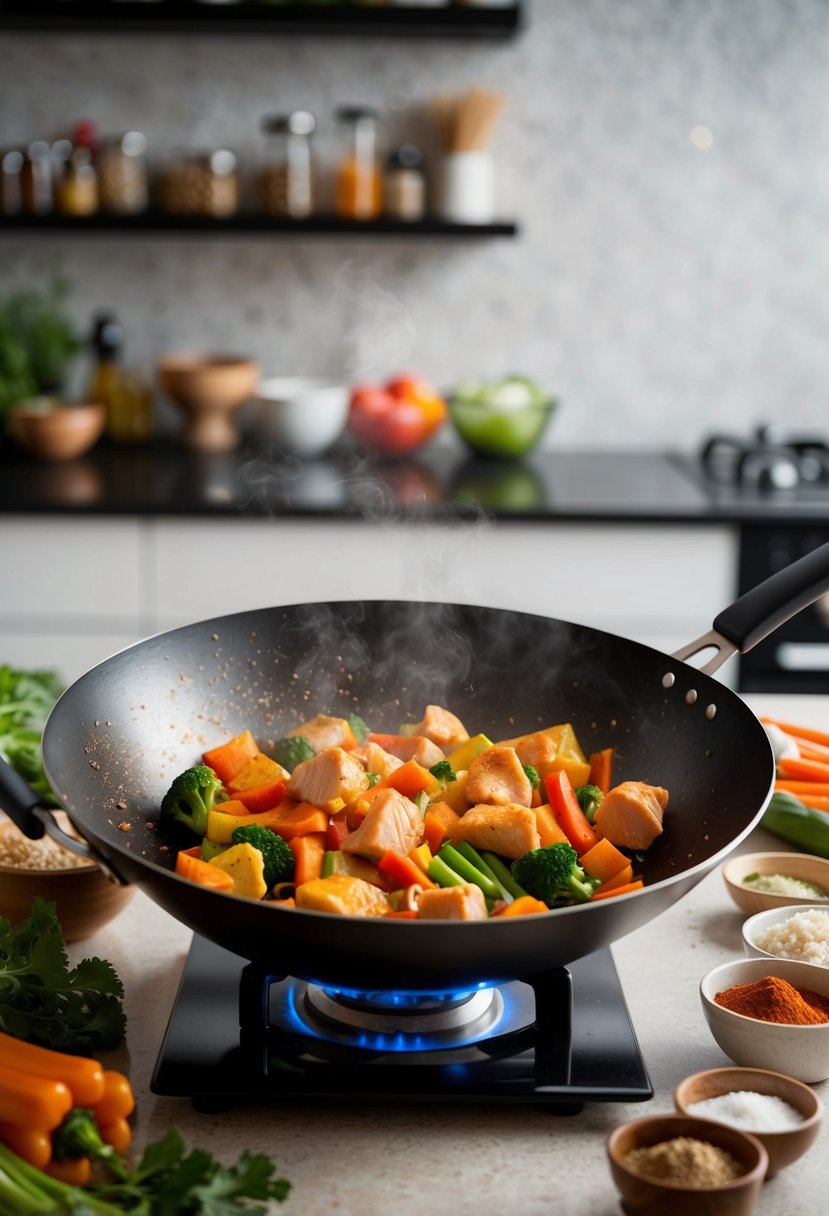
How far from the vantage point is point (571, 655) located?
1.57 metres

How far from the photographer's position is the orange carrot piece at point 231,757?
1.45 metres

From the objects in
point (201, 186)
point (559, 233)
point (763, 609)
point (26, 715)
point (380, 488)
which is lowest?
point (26, 715)

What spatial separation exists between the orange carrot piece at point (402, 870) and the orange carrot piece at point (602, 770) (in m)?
0.32

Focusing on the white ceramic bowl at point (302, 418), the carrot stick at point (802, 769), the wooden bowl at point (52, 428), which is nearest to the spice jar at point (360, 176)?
the white ceramic bowl at point (302, 418)

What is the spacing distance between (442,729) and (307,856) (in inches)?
12.2

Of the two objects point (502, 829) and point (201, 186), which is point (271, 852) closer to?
point (502, 829)

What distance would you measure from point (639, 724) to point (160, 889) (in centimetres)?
64

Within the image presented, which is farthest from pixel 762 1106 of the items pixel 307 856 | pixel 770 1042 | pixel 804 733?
pixel 804 733

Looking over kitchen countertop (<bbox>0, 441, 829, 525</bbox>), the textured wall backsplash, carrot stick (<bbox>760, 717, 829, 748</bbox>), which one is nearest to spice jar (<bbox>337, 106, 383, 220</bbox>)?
the textured wall backsplash

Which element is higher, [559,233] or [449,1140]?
[559,233]

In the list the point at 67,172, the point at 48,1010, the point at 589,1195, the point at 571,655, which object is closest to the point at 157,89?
the point at 67,172

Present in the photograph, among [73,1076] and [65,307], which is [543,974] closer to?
[73,1076]

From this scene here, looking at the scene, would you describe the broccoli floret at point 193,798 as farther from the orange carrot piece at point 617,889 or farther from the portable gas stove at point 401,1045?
the orange carrot piece at point 617,889

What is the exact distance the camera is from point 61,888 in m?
1.34
